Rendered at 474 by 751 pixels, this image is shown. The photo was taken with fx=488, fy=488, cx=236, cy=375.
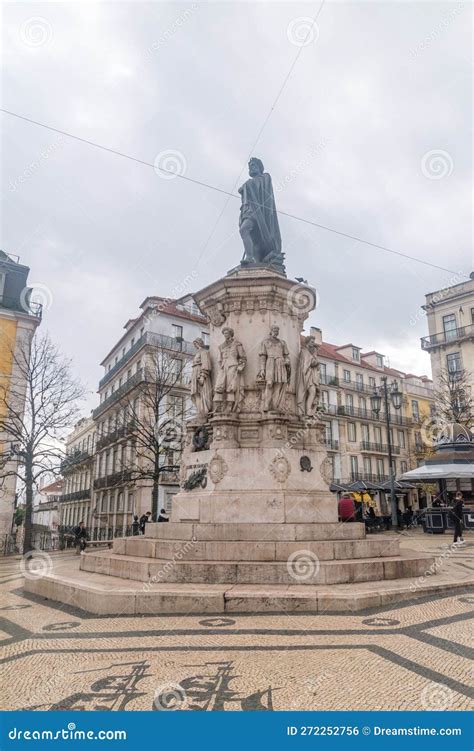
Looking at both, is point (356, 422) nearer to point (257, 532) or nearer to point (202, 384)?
point (202, 384)

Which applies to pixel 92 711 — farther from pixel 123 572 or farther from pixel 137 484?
pixel 137 484

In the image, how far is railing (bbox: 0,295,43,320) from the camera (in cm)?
2727

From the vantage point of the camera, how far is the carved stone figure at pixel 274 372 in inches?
351

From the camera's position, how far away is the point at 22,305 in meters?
27.8

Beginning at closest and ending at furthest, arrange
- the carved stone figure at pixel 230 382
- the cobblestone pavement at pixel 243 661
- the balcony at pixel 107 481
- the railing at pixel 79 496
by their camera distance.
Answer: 1. the cobblestone pavement at pixel 243 661
2. the carved stone figure at pixel 230 382
3. the balcony at pixel 107 481
4. the railing at pixel 79 496

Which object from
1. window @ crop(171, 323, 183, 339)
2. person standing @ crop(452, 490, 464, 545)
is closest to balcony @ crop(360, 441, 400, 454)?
window @ crop(171, 323, 183, 339)

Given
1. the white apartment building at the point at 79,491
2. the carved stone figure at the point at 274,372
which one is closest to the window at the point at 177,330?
the white apartment building at the point at 79,491

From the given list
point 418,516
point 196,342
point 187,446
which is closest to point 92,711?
point 187,446

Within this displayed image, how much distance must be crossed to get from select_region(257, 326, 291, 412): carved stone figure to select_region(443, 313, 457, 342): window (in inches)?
1475

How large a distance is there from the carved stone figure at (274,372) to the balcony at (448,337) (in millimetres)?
36392

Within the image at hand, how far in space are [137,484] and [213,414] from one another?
25172 millimetres

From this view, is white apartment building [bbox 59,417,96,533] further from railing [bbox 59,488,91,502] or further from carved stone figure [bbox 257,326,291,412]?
carved stone figure [bbox 257,326,291,412]

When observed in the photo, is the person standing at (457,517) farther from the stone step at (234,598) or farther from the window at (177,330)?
the window at (177,330)

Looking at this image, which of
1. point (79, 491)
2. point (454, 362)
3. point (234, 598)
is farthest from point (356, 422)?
point (234, 598)
